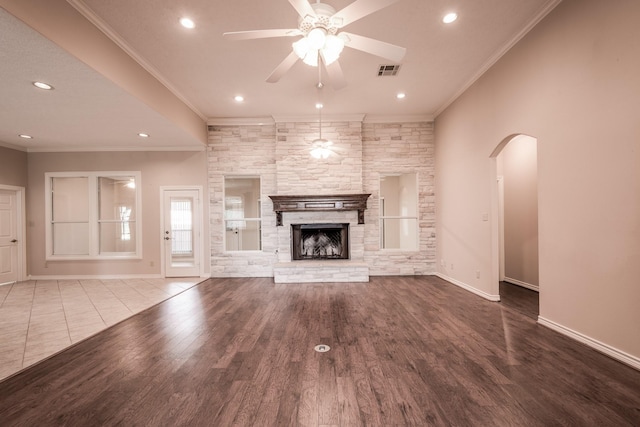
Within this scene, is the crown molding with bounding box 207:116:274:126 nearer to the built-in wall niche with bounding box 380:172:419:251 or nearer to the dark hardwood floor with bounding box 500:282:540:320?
the built-in wall niche with bounding box 380:172:419:251

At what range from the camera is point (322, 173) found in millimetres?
5355

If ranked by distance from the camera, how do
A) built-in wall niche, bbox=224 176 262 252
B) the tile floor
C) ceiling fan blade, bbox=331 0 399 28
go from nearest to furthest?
ceiling fan blade, bbox=331 0 399 28 → the tile floor → built-in wall niche, bbox=224 176 262 252

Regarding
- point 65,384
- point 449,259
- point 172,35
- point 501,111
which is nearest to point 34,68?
point 172,35

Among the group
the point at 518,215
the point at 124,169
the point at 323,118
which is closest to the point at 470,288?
the point at 518,215

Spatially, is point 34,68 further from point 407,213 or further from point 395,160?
point 407,213

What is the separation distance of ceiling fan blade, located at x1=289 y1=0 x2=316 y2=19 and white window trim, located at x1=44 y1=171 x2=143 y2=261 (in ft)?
17.6

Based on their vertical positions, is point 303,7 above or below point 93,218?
above

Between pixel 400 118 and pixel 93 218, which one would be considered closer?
pixel 400 118

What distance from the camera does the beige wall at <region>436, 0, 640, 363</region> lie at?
80.2 inches

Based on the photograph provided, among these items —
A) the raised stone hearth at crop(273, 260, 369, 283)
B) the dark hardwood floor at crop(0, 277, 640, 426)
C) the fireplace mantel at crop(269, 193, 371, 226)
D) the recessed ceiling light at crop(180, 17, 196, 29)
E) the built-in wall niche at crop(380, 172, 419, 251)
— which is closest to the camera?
the dark hardwood floor at crop(0, 277, 640, 426)

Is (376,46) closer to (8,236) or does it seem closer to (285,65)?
(285,65)

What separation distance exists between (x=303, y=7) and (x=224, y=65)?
220 centimetres

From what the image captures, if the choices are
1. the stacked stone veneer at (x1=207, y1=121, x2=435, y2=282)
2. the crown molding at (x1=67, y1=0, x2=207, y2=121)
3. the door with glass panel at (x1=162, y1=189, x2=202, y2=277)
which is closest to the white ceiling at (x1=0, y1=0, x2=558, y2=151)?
the crown molding at (x1=67, y1=0, x2=207, y2=121)

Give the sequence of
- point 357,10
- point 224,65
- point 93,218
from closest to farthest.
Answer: point 357,10, point 224,65, point 93,218
